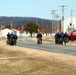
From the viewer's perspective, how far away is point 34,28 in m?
161

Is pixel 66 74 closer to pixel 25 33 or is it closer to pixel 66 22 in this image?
pixel 66 22

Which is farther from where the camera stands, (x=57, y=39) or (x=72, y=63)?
(x=57, y=39)

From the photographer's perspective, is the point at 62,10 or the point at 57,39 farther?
the point at 62,10

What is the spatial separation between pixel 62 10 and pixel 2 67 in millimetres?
87315

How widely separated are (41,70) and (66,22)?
10418cm

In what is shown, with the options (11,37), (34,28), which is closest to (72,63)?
(11,37)

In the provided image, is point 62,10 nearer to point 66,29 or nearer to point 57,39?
point 66,29

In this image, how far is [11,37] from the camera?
52.7 meters

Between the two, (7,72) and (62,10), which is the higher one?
(62,10)

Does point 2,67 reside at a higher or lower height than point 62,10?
lower

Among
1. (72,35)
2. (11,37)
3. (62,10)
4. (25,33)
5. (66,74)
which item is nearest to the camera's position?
(66,74)

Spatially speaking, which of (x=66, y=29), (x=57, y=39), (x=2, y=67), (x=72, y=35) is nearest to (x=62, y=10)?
(x=66, y=29)

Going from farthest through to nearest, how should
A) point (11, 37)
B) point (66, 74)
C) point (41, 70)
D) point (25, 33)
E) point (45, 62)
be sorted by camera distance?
point (25, 33), point (11, 37), point (45, 62), point (41, 70), point (66, 74)

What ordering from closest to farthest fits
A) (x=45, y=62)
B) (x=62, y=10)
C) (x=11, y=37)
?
(x=45, y=62), (x=11, y=37), (x=62, y=10)
